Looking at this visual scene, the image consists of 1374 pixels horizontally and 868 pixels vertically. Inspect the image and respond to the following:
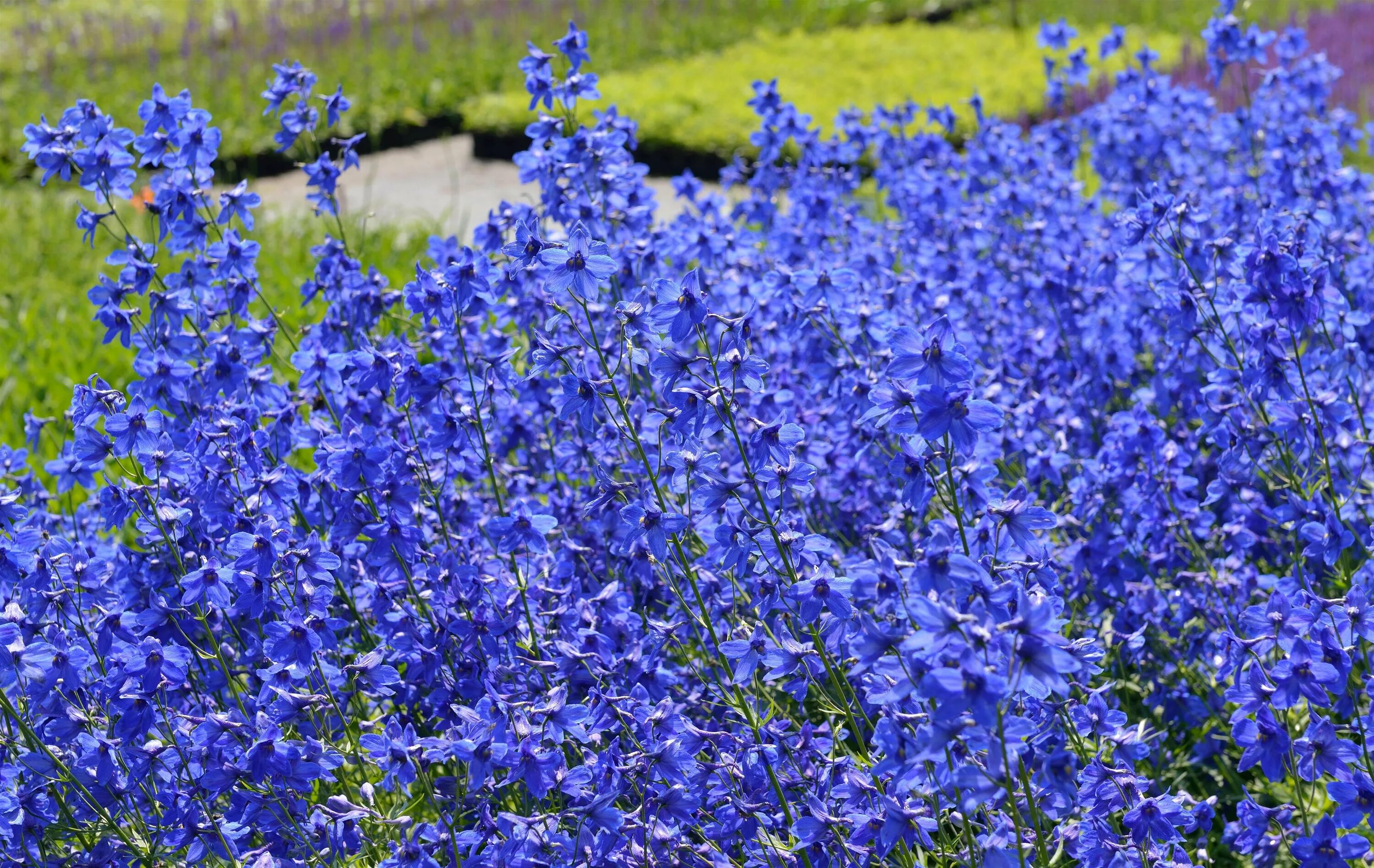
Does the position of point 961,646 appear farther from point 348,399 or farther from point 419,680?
point 348,399

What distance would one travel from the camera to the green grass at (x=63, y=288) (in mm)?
5238

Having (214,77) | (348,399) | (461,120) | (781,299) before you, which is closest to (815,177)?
(781,299)

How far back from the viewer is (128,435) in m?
2.39

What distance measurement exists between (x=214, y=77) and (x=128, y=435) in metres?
11.5

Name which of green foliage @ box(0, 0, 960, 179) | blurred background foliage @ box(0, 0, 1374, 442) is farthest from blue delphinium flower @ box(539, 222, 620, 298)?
green foliage @ box(0, 0, 960, 179)

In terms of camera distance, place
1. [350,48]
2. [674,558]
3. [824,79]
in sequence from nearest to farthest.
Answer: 1. [674,558]
2. [824,79]
3. [350,48]

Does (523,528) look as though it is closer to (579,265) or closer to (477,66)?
(579,265)

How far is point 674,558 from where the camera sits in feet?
8.02

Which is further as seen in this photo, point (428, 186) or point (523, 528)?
point (428, 186)

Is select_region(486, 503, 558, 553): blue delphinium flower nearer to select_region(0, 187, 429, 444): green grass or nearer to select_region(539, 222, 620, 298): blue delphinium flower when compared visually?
select_region(539, 222, 620, 298): blue delphinium flower

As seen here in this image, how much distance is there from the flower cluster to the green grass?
2.93 ft

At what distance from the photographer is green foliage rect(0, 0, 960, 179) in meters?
11.6

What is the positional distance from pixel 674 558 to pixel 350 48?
1283cm

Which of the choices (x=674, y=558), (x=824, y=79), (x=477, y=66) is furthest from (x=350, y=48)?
(x=674, y=558)
